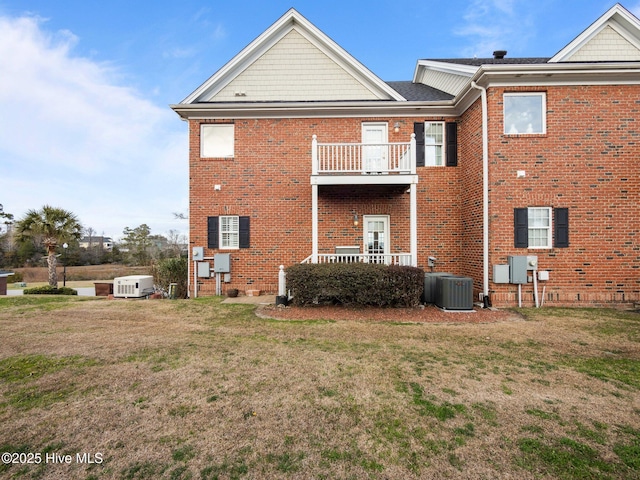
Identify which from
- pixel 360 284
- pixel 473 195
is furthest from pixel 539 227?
pixel 360 284

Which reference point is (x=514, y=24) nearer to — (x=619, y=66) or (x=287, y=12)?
(x=619, y=66)

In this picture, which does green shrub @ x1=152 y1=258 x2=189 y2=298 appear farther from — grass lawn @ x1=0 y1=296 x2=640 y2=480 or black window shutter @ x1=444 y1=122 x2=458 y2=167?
black window shutter @ x1=444 y1=122 x2=458 y2=167

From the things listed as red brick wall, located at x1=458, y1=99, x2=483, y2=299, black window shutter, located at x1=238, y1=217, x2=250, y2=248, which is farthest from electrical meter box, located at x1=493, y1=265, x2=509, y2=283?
black window shutter, located at x1=238, y1=217, x2=250, y2=248

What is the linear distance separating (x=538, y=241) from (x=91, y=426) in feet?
33.8

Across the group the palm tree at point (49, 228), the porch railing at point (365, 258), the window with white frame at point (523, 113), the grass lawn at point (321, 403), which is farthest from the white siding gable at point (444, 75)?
the palm tree at point (49, 228)

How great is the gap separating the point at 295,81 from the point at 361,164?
4.59 meters

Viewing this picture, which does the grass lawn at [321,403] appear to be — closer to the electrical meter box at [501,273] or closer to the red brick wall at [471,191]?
the electrical meter box at [501,273]

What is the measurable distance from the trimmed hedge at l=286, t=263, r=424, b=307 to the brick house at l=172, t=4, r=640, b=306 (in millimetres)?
887

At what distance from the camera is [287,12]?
1045 centimetres

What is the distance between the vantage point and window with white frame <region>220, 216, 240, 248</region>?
396 inches

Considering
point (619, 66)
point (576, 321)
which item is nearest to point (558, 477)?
point (576, 321)

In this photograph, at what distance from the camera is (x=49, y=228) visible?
13547 mm

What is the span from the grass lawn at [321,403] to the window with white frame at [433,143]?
625 cm

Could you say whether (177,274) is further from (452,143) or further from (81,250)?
(81,250)
